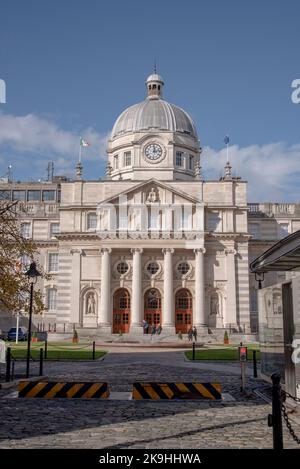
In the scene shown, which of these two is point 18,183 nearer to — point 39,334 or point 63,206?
point 63,206

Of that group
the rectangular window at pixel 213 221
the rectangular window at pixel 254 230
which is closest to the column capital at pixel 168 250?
the rectangular window at pixel 213 221

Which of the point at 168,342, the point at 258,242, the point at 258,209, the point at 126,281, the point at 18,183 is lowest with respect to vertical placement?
the point at 168,342

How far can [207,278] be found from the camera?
5644cm

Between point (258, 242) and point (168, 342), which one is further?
point (258, 242)

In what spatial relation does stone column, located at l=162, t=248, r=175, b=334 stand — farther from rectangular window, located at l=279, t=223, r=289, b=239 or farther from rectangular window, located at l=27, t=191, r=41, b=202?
rectangular window, located at l=27, t=191, r=41, b=202

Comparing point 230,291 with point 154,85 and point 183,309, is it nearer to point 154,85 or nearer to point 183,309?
point 183,309

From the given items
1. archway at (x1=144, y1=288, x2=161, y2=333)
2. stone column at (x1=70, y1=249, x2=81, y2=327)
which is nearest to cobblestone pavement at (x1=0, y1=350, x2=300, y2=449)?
archway at (x1=144, y1=288, x2=161, y2=333)

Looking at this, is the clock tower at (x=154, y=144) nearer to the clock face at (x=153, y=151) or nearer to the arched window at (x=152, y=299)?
the clock face at (x=153, y=151)

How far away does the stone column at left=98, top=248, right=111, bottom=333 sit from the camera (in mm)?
54750

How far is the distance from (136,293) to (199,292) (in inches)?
261

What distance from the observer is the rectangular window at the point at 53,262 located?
63.2m

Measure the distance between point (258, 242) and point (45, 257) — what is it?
26007 millimetres

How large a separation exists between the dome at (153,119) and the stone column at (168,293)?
60.5 feet
